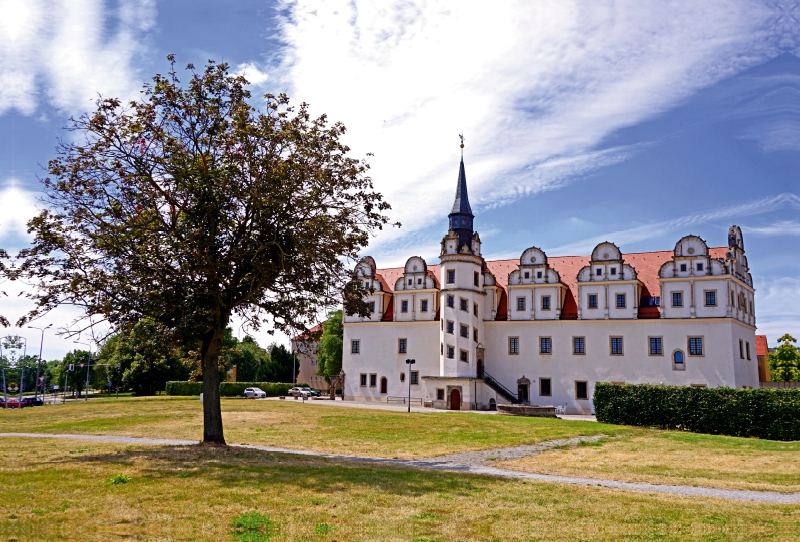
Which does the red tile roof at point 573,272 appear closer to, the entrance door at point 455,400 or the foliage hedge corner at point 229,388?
the entrance door at point 455,400

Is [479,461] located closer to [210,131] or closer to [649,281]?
[210,131]

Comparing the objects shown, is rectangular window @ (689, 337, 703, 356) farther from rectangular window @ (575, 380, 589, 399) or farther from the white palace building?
rectangular window @ (575, 380, 589, 399)

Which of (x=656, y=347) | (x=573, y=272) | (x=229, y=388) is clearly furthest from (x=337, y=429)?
(x=229, y=388)

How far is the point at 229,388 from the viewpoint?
227 feet

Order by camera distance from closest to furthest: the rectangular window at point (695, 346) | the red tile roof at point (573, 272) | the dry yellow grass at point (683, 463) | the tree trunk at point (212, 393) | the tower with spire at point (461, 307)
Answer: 1. the dry yellow grass at point (683, 463)
2. the tree trunk at point (212, 393)
3. the rectangular window at point (695, 346)
4. the red tile roof at point (573, 272)
5. the tower with spire at point (461, 307)

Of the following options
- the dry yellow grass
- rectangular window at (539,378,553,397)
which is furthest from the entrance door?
the dry yellow grass

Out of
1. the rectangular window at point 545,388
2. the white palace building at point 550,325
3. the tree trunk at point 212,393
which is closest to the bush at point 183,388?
the white palace building at point 550,325

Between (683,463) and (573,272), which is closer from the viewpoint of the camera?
(683,463)

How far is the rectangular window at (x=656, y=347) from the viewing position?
52375mm

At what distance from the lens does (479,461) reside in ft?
65.0

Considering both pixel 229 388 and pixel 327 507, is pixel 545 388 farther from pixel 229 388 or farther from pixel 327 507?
pixel 327 507

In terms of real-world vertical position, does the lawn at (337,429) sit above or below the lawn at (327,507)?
below

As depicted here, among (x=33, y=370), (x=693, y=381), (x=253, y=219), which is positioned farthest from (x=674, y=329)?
(x=33, y=370)

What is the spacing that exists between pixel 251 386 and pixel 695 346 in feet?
147
